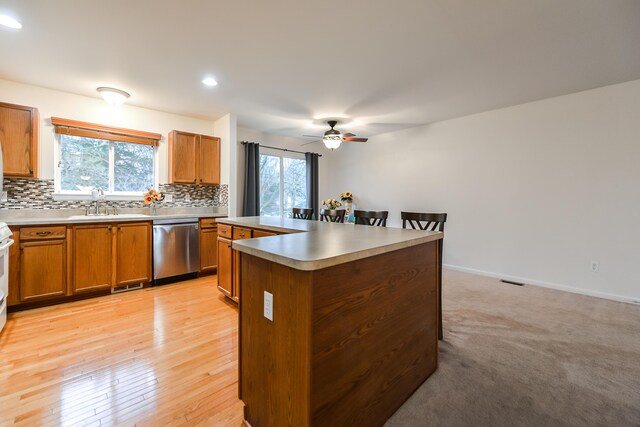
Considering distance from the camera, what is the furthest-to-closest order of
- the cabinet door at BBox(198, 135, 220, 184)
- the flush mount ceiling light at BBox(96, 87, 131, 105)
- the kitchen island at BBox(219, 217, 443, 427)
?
the cabinet door at BBox(198, 135, 220, 184) → the flush mount ceiling light at BBox(96, 87, 131, 105) → the kitchen island at BBox(219, 217, 443, 427)

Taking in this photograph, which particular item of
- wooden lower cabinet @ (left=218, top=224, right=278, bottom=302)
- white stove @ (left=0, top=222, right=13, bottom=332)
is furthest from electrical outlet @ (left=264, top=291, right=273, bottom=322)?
white stove @ (left=0, top=222, right=13, bottom=332)

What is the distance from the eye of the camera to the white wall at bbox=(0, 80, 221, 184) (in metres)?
3.27

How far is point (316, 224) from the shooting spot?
8.44ft

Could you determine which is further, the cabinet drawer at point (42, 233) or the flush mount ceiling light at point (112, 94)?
the flush mount ceiling light at point (112, 94)

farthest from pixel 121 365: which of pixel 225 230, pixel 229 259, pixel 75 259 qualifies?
pixel 75 259

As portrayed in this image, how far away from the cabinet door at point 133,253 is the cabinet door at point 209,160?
119 cm

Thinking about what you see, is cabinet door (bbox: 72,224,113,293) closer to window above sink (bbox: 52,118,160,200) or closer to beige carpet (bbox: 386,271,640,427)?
window above sink (bbox: 52,118,160,200)

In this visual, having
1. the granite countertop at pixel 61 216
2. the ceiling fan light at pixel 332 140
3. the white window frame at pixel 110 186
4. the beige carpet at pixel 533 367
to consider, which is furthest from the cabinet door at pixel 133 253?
the beige carpet at pixel 533 367

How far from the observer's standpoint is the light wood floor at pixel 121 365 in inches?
59.6

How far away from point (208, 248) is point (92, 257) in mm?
1346

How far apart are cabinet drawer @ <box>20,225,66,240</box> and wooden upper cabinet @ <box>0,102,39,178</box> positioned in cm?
73

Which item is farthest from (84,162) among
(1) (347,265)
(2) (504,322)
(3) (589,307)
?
(3) (589,307)

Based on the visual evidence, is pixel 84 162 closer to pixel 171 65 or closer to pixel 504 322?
pixel 171 65

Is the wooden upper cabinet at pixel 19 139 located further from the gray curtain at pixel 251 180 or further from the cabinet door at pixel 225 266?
the gray curtain at pixel 251 180
